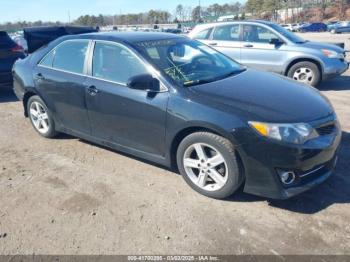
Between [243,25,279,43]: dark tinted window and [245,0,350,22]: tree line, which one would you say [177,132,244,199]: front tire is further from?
[245,0,350,22]: tree line

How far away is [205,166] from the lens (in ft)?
11.9

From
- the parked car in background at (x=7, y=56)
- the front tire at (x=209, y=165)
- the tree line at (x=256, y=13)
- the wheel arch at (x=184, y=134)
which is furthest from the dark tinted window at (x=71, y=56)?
the tree line at (x=256, y=13)

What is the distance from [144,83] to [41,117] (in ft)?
8.34

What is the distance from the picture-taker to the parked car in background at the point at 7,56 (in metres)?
8.56

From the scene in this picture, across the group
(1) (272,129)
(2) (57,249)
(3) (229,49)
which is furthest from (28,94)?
(3) (229,49)

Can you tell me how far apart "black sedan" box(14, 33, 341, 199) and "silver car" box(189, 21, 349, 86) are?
418 centimetres

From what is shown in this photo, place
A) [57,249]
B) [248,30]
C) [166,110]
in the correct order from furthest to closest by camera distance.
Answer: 1. [248,30]
2. [166,110]
3. [57,249]

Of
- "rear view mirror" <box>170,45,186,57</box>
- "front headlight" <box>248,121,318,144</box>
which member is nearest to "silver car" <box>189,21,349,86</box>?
"rear view mirror" <box>170,45,186,57</box>

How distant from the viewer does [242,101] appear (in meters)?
3.50

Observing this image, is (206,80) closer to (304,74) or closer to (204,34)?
(304,74)

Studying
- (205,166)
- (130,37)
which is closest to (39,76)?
(130,37)

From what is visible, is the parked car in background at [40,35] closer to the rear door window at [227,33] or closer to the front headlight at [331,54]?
the rear door window at [227,33]

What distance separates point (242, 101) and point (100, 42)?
2.08 meters

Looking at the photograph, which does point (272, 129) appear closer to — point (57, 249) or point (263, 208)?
point (263, 208)
